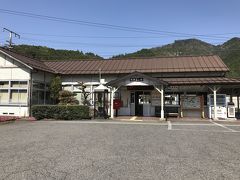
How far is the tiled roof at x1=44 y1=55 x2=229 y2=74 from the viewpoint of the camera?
2306 centimetres

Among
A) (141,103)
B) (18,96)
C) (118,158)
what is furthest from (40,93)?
(118,158)

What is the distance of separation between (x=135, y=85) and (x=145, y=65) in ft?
16.7

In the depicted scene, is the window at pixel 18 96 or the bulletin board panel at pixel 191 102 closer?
the window at pixel 18 96

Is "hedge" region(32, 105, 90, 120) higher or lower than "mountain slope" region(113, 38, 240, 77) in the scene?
lower

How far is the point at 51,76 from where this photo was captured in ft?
76.9

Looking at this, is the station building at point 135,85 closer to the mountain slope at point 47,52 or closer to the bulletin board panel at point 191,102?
the bulletin board panel at point 191,102

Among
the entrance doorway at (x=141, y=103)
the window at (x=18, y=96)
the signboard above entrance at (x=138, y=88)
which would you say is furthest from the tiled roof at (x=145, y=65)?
the window at (x=18, y=96)

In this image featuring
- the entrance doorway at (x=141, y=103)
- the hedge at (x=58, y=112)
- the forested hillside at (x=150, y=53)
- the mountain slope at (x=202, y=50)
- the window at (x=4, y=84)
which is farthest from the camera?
the mountain slope at (x=202, y=50)

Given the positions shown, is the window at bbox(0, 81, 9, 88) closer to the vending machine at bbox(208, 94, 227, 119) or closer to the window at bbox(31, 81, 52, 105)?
the window at bbox(31, 81, 52, 105)

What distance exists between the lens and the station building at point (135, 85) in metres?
19.8

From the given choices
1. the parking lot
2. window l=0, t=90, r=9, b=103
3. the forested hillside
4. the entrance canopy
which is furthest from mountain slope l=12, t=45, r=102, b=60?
the parking lot

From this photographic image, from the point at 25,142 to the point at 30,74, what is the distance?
1149cm

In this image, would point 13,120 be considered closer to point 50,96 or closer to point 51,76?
point 50,96

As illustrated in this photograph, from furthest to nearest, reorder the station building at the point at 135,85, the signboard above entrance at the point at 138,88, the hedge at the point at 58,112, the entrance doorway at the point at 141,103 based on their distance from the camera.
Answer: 1. the entrance doorway at the point at 141,103
2. the signboard above entrance at the point at 138,88
3. the station building at the point at 135,85
4. the hedge at the point at 58,112
